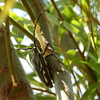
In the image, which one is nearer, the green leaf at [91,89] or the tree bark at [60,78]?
the tree bark at [60,78]

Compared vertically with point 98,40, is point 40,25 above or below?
above

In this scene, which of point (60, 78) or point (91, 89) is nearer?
point (60, 78)

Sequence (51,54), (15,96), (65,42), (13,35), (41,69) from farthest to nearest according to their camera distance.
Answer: (65,42)
(13,35)
(41,69)
(51,54)
(15,96)

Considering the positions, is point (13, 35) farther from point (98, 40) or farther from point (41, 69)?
point (98, 40)

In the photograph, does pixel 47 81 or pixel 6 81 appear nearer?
pixel 6 81

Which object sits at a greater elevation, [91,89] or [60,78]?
[60,78]

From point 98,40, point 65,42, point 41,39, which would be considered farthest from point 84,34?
point 41,39

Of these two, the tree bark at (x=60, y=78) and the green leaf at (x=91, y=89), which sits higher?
the tree bark at (x=60, y=78)

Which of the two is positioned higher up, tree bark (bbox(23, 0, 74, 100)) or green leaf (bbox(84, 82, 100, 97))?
tree bark (bbox(23, 0, 74, 100))

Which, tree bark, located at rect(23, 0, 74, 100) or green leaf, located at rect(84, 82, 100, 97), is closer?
tree bark, located at rect(23, 0, 74, 100)

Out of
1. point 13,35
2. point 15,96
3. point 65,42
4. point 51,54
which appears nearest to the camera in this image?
point 15,96
